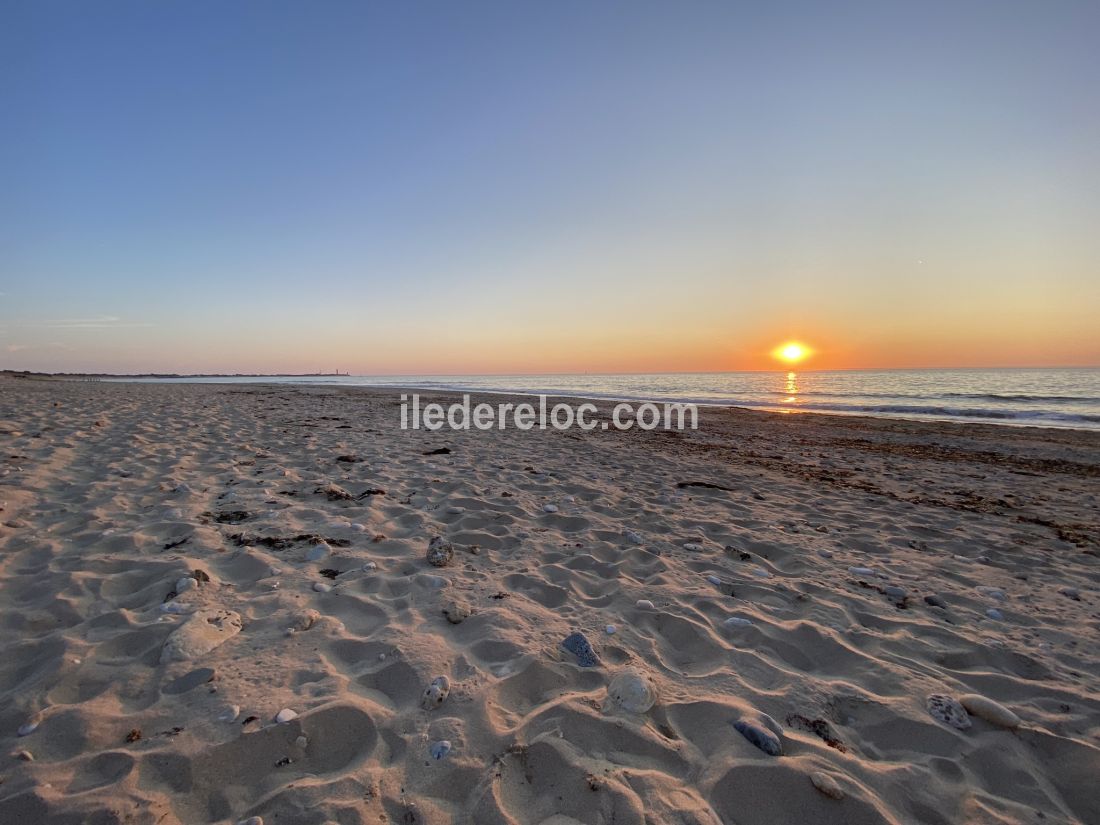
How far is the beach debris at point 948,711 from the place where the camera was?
7.55 feet

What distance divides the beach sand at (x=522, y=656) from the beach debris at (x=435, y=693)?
0.5 inches

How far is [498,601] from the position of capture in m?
3.29

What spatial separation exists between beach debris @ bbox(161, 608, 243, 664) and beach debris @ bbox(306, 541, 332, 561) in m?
0.88

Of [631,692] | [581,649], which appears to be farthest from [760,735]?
[581,649]

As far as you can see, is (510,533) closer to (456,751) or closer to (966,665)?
(456,751)

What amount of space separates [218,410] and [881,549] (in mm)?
15204

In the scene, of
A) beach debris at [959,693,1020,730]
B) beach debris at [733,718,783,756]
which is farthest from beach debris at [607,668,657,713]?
beach debris at [959,693,1020,730]

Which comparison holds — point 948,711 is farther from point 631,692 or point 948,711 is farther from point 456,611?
point 456,611

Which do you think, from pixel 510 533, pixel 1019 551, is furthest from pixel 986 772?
pixel 1019 551

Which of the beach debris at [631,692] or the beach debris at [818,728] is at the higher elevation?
the beach debris at [631,692]

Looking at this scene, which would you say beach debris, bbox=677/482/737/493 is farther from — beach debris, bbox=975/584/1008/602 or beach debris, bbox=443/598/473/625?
beach debris, bbox=443/598/473/625

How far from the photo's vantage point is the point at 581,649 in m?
2.72

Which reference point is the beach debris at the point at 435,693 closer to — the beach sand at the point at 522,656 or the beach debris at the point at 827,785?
the beach sand at the point at 522,656

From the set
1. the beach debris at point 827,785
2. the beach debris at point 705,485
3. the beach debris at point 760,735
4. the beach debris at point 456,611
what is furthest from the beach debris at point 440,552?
the beach debris at point 705,485
